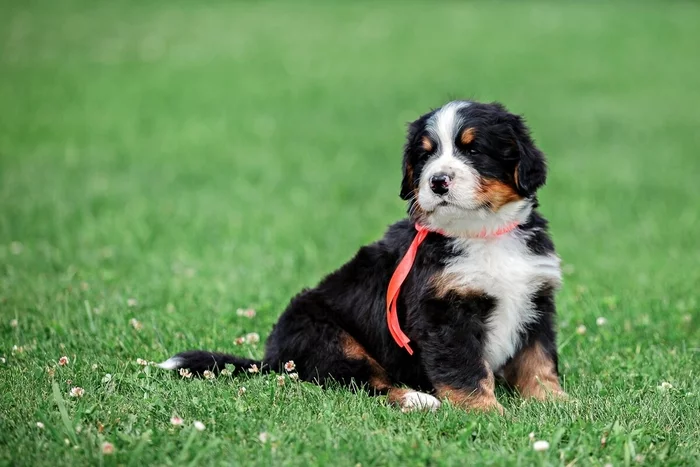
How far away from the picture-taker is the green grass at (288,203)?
381cm

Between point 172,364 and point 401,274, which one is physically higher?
point 401,274

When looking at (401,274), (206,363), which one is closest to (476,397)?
(401,274)

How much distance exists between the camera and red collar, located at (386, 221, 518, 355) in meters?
4.43

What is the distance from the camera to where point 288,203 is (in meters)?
10.3

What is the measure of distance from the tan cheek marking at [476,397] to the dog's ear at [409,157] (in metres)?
1.00

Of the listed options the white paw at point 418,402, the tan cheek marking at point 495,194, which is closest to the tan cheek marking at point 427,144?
the tan cheek marking at point 495,194

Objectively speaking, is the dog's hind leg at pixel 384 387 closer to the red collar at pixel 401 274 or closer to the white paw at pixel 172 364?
the red collar at pixel 401 274

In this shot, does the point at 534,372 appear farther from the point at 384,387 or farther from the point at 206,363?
the point at 206,363

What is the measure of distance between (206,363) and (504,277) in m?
1.52

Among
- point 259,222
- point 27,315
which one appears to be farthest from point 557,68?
point 27,315

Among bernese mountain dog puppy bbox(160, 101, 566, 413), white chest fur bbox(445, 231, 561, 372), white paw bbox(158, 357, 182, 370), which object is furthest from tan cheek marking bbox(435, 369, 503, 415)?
white paw bbox(158, 357, 182, 370)

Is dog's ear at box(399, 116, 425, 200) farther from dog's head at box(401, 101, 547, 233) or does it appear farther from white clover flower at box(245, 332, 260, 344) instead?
white clover flower at box(245, 332, 260, 344)

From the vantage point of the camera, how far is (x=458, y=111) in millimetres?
4359

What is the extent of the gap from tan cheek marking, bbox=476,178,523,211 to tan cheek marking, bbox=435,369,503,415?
0.80 metres
